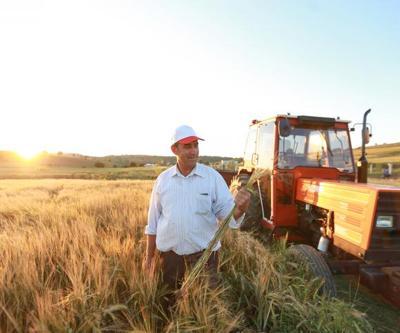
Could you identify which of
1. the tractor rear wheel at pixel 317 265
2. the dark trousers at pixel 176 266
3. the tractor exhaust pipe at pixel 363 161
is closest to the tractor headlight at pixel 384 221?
the tractor rear wheel at pixel 317 265

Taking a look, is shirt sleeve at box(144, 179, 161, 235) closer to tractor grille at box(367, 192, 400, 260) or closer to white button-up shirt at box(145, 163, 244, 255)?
white button-up shirt at box(145, 163, 244, 255)

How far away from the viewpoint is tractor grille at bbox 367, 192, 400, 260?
396cm

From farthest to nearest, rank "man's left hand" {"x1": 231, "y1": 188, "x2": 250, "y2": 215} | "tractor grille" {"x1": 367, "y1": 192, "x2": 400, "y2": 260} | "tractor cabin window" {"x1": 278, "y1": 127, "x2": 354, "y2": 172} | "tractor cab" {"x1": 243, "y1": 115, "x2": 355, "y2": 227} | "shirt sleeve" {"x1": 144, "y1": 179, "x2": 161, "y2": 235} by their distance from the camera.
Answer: "tractor cabin window" {"x1": 278, "y1": 127, "x2": 354, "y2": 172}
"tractor cab" {"x1": 243, "y1": 115, "x2": 355, "y2": 227}
"tractor grille" {"x1": 367, "y1": 192, "x2": 400, "y2": 260}
"shirt sleeve" {"x1": 144, "y1": 179, "x2": 161, "y2": 235}
"man's left hand" {"x1": 231, "y1": 188, "x2": 250, "y2": 215}

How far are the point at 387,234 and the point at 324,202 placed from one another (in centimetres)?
110

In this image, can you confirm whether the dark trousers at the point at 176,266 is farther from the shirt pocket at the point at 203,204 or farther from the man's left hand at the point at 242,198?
the man's left hand at the point at 242,198

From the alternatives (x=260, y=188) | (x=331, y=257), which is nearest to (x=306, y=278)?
(x=331, y=257)

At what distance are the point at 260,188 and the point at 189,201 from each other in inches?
162

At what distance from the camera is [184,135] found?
3.04 metres

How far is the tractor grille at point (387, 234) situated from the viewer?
396 centimetres

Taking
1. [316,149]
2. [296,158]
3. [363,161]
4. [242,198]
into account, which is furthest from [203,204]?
[316,149]

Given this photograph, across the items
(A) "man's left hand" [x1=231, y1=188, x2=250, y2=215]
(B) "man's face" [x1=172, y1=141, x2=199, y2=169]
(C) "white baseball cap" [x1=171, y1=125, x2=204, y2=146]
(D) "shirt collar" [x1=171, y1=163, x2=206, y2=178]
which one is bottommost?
(A) "man's left hand" [x1=231, y1=188, x2=250, y2=215]

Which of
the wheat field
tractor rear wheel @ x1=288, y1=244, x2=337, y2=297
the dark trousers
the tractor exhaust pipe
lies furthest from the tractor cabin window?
the dark trousers

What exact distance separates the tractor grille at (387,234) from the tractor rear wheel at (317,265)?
46 centimetres

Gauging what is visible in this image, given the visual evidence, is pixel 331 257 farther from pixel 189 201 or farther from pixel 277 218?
pixel 189 201
